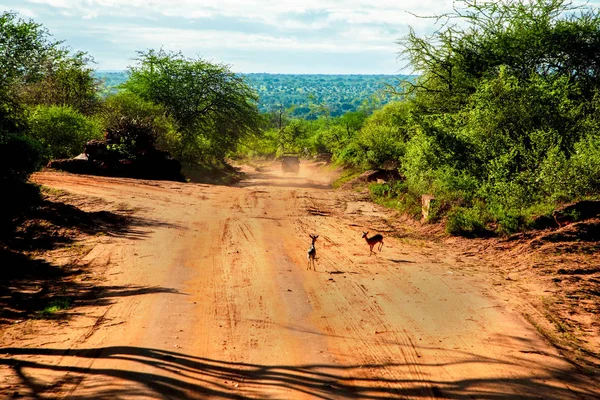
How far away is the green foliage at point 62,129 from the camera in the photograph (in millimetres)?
32219

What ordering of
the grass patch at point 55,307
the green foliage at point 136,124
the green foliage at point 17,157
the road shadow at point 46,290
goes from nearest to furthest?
the grass patch at point 55,307, the road shadow at point 46,290, the green foliage at point 17,157, the green foliage at point 136,124

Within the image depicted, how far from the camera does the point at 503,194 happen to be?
18062 millimetres

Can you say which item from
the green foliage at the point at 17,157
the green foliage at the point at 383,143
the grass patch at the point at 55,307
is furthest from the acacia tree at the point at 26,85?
the green foliage at the point at 383,143

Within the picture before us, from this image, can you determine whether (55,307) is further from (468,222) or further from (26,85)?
(26,85)

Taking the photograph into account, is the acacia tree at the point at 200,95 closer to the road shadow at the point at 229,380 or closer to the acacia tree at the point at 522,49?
the acacia tree at the point at 522,49

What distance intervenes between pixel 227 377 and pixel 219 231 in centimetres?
1073

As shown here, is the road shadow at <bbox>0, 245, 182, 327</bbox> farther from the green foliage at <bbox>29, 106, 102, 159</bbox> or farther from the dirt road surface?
the green foliage at <bbox>29, 106, 102, 159</bbox>

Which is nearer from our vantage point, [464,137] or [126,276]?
[126,276]

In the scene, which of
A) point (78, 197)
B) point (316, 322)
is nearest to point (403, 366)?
point (316, 322)

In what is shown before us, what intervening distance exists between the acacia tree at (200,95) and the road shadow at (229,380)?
3954cm

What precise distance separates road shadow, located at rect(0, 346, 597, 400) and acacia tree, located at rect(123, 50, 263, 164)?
39.5 m

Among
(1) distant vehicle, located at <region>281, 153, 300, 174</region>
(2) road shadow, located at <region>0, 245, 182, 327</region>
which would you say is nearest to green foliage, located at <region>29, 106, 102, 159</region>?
(2) road shadow, located at <region>0, 245, 182, 327</region>

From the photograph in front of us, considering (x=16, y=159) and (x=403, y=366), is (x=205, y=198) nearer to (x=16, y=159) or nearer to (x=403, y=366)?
(x=16, y=159)

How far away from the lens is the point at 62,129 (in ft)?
109
